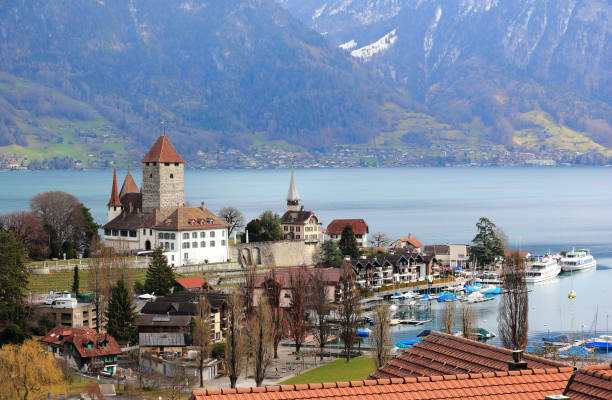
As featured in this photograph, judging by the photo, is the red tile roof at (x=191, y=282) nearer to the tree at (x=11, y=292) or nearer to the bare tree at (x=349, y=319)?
the bare tree at (x=349, y=319)

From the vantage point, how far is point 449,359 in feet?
62.5


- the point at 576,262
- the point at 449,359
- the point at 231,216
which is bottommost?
the point at 449,359

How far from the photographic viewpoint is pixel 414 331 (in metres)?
65.3

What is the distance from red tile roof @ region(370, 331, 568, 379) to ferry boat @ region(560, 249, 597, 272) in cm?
8812

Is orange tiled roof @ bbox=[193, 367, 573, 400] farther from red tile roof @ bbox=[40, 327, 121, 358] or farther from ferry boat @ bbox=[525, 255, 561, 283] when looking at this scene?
ferry boat @ bbox=[525, 255, 561, 283]

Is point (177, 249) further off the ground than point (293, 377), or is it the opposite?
point (177, 249)

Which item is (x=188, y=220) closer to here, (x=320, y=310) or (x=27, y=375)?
(x=320, y=310)

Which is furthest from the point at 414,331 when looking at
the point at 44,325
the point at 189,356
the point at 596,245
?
the point at 596,245

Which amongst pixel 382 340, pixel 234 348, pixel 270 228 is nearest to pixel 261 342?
pixel 234 348

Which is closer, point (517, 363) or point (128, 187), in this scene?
point (517, 363)

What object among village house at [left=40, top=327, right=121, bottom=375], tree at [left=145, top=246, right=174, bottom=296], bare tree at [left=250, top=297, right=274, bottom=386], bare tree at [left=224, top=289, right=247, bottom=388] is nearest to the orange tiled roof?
bare tree at [left=250, top=297, right=274, bottom=386]

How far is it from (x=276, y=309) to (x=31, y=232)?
1149 inches

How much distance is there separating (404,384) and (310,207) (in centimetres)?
18048

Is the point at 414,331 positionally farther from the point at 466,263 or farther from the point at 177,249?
the point at 466,263
